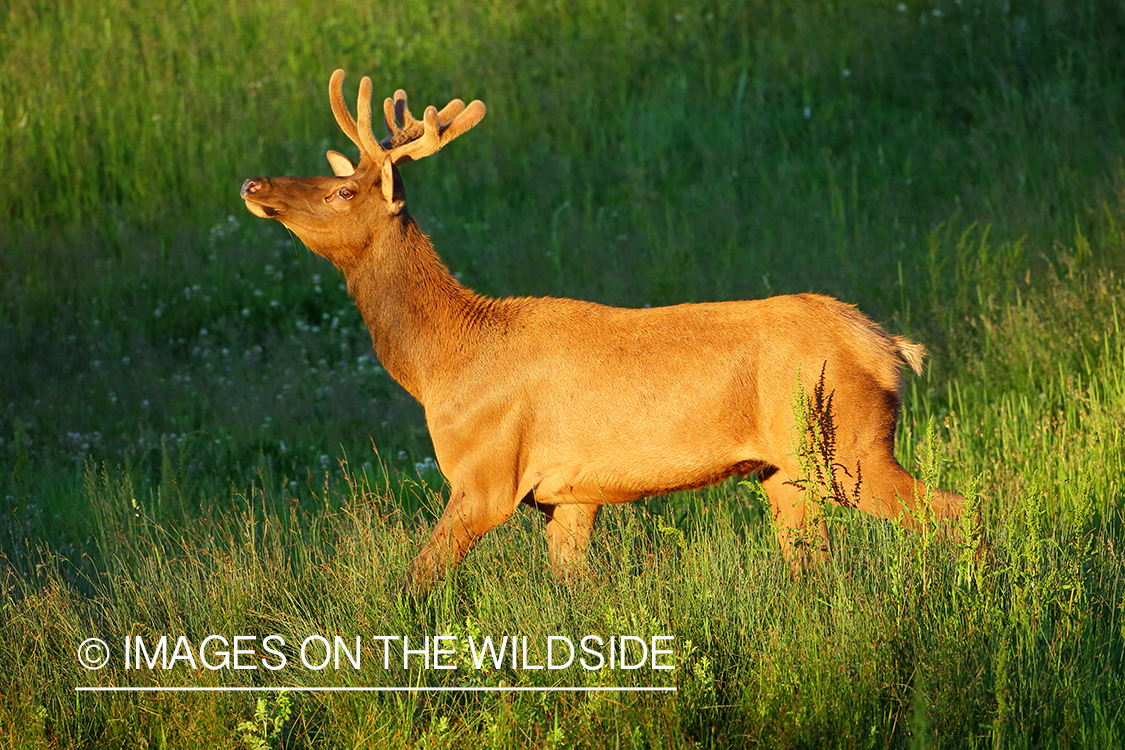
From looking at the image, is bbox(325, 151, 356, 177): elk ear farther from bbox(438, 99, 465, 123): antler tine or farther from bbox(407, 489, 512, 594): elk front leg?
bbox(407, 489, 512, 594): elk front leg

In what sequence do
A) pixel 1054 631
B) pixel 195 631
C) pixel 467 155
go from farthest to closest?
pixel 467 155, pixel 195 631, pixel 1054 631

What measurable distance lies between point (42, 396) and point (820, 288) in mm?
6275

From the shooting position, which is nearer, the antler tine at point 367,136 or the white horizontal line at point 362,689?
the white horizontal line at point 362,689

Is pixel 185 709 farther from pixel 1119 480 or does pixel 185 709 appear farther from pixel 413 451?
pixel 1119 480

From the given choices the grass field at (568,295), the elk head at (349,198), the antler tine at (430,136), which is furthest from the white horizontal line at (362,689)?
the antler tine at (430,136)

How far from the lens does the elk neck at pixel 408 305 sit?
5.86 m

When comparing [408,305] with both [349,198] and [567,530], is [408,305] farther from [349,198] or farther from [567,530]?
[567,530]

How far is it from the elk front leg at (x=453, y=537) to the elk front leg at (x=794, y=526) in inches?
48.1

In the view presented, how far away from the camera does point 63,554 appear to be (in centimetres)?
691

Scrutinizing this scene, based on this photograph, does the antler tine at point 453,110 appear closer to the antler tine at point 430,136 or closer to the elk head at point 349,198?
the antler tine at point 430,136

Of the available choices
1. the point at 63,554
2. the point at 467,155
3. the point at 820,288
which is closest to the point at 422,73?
the point at 467,155

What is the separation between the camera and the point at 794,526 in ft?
18.7

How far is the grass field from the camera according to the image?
463 cm

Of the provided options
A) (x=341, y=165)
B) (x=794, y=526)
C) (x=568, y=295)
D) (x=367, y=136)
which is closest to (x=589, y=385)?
(x=794, y=526)
